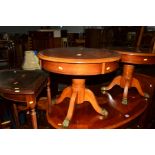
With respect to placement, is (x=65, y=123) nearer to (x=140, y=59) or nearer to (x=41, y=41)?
(x=140, y=59)

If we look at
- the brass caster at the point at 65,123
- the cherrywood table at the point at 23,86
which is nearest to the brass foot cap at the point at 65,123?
the brass caster at the point at 65,123

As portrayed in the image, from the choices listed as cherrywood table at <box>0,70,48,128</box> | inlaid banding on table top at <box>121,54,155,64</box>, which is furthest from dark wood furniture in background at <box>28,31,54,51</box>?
inlaid banding on table top at <box>121,54,155,64</box>

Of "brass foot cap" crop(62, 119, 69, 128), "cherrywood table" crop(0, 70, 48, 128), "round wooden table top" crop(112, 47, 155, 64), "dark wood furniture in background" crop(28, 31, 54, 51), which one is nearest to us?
"cherrywood table" crop(0, 70, 48, 128)

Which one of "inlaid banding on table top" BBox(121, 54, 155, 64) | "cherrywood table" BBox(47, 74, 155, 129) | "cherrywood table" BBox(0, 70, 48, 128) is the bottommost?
"cherrywood table" BBox(47, 74, 155, 129)

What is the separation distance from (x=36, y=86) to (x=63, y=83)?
4.33 ft

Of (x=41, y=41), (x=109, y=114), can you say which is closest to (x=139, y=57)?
(x=109, y=114)

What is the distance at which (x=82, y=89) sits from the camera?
5.59 feet

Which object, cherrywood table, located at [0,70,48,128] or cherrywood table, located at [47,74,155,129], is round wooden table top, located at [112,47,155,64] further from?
cherrywood table, located at [0,70,48,128]

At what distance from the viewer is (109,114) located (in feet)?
5.68

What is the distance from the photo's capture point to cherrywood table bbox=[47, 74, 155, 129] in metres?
1.56

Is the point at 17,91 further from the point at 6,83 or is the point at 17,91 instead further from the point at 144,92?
the point at 144,92

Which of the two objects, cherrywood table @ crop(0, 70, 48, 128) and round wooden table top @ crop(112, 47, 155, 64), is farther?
round wooden table top @ crop(112, 47, 155, 64)

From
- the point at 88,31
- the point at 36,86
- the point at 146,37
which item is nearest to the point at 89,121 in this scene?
the point at 36,86

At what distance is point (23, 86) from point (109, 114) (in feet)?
3.10
